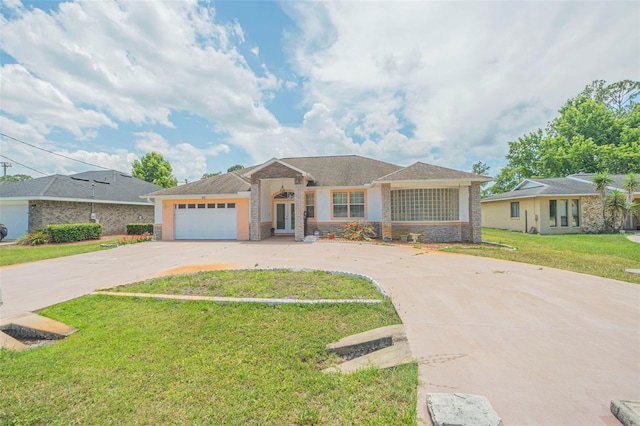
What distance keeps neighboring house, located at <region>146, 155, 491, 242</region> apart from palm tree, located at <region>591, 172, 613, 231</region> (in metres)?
11.1

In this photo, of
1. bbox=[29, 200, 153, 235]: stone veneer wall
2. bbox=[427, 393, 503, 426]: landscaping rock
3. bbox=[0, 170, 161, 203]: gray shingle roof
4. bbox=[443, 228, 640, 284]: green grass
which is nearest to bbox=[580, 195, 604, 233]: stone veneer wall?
bbox=[443, 228, 640, 284]: green grass

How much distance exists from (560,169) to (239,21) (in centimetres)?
3738

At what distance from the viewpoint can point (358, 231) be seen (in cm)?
1595

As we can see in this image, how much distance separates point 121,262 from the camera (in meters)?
10.6

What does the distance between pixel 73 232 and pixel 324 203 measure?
16.0 metres

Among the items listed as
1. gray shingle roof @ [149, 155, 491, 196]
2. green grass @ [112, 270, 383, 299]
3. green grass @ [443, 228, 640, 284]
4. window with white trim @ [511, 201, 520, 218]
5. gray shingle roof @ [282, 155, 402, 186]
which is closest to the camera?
green grass @ [112, 270, 383, 299]

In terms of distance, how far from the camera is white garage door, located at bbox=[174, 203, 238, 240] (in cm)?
1756

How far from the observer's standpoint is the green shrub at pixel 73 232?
56.3 ft

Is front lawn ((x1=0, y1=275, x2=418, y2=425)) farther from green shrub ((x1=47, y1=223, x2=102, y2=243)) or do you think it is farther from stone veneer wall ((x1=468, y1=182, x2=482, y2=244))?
green shrub ((x1=47, y1=223, x2=102, y2=243))

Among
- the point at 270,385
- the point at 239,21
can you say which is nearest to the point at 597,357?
the point at 270,385

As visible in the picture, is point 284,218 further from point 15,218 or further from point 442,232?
point 15,218

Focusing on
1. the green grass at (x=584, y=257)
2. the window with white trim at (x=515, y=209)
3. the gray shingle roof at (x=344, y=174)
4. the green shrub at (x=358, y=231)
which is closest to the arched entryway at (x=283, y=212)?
the gray shingle roof at (x=344, y=174)

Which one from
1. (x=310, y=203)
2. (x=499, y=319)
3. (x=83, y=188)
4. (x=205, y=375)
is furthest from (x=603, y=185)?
(x=83, y=188)

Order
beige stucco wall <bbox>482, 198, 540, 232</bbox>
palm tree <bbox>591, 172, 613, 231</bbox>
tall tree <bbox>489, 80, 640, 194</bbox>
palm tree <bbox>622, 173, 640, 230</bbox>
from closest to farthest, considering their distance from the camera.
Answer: palm tree <bbox>622, 173, 640, 230</bbox>, palm tree <bbox>591, 172, 613, 231</bbox>, beige stucco wall <bbox>482, 198, 540, 232</bbox>, tall tree <bbox>489, 80, 640, 194</bbox>
